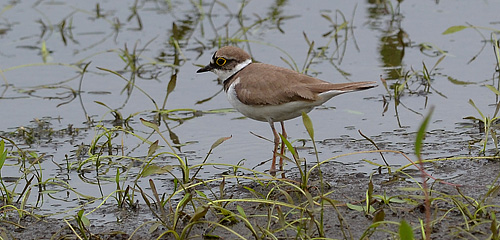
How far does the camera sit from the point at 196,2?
1149 cm

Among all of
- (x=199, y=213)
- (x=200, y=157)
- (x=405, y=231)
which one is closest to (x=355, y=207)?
(x=199, y=213)

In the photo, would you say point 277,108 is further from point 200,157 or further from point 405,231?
point 405,231

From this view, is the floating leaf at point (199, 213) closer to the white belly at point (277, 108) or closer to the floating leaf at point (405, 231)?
the floating leaf at point (405, 231)

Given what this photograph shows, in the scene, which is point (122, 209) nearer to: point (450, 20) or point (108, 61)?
point (108, 61)

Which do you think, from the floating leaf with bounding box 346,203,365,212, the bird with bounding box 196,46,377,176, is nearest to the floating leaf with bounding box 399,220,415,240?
the floating leaf with bounding box 346,203,365,212

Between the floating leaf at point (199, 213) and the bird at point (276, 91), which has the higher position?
the bird at point (276, 91)

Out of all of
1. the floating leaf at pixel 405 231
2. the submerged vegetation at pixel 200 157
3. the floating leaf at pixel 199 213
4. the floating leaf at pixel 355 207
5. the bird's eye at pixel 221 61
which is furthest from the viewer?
the bird's eye at pixel 221 61

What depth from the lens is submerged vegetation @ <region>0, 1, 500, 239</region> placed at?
16.4 feet

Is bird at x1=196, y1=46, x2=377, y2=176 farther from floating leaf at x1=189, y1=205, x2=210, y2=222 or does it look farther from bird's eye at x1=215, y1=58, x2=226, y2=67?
floating leaf at x1=189, y1=205, x2=210, y2=222

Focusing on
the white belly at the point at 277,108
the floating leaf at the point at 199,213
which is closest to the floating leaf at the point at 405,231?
the floating leaf at the point at 199,213

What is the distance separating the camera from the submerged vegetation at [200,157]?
16.4 feet

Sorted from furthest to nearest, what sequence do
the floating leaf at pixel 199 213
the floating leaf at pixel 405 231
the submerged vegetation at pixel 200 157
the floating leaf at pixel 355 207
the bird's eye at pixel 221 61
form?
the bird's eye at pixel 221 61, the floating leaf at pixel 355 207, the submerged vegetation at pixel 200 157, the floating leaf at pixel 199 213, the floating leaf at pixel 405 231

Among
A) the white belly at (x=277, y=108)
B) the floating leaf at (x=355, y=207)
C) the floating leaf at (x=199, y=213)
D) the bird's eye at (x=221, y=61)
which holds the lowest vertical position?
the floating leaf at (x=355, y=207)

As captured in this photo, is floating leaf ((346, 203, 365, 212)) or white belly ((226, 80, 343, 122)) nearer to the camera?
floating leaf ((346, 203, 365, 212))
